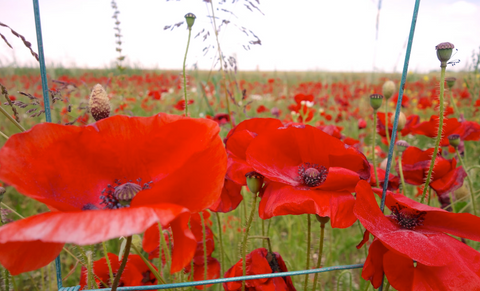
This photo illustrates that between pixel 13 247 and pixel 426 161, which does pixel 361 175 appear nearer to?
pixel 426 161

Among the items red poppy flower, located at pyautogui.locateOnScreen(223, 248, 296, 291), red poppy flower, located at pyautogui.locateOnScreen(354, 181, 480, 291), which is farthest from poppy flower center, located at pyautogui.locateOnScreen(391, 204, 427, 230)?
red poppy flower, located at pyautogui.locateOnScreen(223, 248, 296, 291)

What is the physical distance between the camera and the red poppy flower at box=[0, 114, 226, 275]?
1.01 ft

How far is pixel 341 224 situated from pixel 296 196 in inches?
3.1

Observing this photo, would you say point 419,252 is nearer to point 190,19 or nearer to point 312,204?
point 312,204

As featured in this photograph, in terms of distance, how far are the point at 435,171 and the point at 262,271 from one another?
1.64 ft

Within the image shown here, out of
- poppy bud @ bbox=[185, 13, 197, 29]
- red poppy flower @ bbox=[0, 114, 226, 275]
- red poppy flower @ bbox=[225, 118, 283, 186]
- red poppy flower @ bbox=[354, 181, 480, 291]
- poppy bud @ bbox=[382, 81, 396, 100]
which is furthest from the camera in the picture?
poppy bud @ bbox=[382, 81, 396, 100]

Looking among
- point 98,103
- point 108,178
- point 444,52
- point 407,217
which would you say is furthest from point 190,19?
point 407,217

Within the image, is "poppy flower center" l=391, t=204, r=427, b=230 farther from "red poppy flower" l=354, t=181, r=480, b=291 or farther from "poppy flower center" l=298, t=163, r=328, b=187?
"poppy flower center" l=298, t=163, r=328, b=187

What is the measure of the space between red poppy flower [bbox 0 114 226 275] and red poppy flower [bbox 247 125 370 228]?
113 millimetres

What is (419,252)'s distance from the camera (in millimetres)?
454

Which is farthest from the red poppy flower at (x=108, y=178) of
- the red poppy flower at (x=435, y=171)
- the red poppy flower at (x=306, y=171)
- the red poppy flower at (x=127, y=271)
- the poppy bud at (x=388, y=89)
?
the poppy bud at (x=388, y=89)

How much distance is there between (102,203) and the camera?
54 centimetres

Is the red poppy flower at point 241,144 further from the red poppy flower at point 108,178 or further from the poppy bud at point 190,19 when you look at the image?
the poppy bud at point 190,19

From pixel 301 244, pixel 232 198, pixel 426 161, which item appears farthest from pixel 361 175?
pixel 301 244
